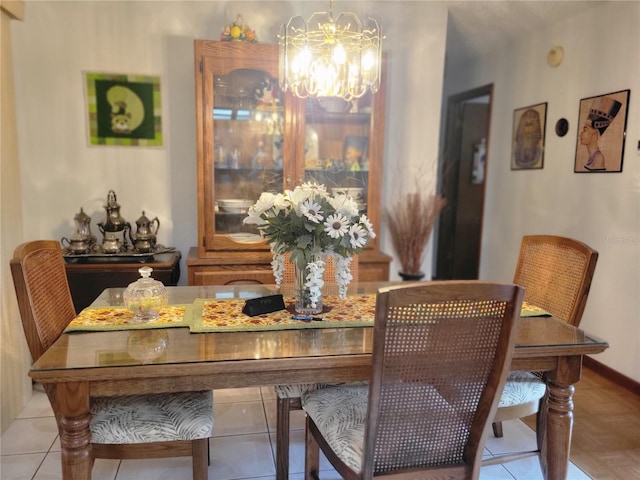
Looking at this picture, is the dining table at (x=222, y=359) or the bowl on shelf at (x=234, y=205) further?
the bowl on shelf at (x=234, y=205)

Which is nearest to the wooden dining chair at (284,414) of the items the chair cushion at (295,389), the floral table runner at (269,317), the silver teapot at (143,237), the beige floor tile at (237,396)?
the chair cushion at (295,389)

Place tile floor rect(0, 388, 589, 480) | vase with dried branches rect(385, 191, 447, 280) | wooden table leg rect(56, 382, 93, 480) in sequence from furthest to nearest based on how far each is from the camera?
vase with dried branches rect(385, 191, 447, 280) < tile floor rect(0, 388, 589, 480) < wooden table leg rect(56, 382, 93, 480)

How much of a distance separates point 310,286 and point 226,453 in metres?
0.96

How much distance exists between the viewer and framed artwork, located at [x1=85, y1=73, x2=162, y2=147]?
9.42 ft

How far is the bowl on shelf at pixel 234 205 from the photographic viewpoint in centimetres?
286

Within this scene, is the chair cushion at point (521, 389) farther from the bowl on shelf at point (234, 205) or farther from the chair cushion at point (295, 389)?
the bowl on shelf at point (234, 205)

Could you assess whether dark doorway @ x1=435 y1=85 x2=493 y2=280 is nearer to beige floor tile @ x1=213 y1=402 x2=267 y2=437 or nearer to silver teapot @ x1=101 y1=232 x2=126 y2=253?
beige floor tile @ x1=213 y1=402 x2=267 y2=437

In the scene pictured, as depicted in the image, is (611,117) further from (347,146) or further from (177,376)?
(177,376)

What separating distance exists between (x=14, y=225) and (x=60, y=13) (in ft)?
4.18

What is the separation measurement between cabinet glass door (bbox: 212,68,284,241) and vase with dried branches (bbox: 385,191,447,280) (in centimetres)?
89

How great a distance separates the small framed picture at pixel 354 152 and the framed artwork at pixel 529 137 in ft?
4.53

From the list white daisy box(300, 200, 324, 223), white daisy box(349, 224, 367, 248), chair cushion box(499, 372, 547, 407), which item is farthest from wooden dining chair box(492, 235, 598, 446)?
white daisy box(300, 200, 324, 223)

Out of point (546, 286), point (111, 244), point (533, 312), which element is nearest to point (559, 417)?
point (533, 312)

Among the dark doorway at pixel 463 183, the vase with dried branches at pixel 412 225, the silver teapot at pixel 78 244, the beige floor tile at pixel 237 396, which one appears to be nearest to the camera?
the beige floor tile at pixel 237 396
